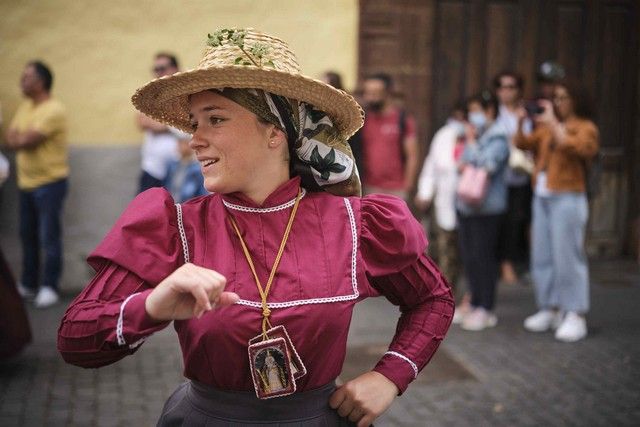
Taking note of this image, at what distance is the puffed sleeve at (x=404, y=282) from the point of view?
2.21 meters

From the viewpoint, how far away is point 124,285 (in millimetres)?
1895

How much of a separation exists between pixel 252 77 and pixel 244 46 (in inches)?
4.8

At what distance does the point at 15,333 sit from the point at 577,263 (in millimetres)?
4131

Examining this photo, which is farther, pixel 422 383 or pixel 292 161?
pixel 422 383

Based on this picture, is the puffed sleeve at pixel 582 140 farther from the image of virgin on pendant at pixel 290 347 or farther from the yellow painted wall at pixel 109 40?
the image of virgin on pendant at pixel 290 347

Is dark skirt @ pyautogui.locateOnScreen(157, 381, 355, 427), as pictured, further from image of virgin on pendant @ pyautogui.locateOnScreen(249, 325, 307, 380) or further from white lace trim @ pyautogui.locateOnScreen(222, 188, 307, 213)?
white lace trim @ pyautogui.locateOnScreen(222, 188, 307, 213)

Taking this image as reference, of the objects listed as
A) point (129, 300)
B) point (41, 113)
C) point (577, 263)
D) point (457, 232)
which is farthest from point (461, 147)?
point (129, 300)

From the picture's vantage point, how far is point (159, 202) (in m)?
2.02

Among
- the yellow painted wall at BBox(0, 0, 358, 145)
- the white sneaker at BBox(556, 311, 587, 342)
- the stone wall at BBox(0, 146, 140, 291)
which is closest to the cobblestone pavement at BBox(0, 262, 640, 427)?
the white sneaker at BBox(556, 311, 587, 342)

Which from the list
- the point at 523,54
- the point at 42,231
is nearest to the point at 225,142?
the point at 42,231

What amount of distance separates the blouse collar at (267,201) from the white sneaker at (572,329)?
450 cm

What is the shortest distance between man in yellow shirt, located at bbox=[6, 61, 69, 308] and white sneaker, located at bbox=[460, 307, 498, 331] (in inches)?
140

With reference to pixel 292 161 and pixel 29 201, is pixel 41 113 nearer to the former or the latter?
pixel 29 201

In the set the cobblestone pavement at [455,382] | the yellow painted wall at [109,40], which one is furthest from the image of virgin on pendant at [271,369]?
the yellow painted wall at [109,40]
